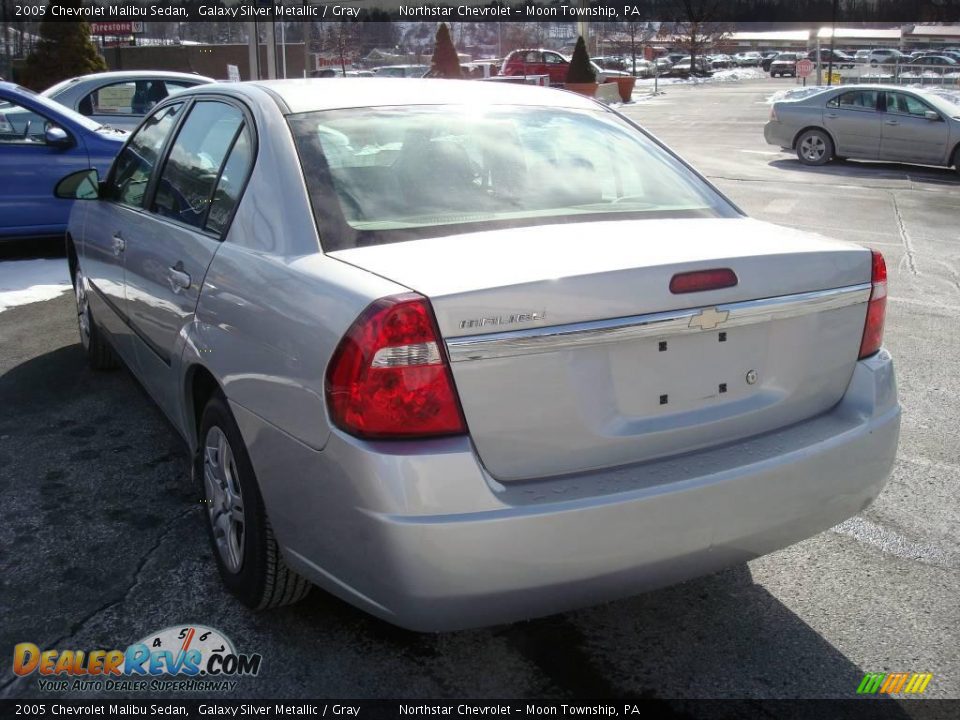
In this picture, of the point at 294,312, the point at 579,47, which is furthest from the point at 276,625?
the point at 579,47

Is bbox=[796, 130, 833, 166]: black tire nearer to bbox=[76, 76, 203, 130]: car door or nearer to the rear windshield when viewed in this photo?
bbox=[76, 76, 203, 130]: car door

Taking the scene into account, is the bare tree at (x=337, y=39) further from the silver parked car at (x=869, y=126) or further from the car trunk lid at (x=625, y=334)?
the car trunk lid at (x=625, y=334)

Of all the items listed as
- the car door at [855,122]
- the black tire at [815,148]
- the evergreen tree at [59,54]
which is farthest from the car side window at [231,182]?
the evergreen tree at [59,54]

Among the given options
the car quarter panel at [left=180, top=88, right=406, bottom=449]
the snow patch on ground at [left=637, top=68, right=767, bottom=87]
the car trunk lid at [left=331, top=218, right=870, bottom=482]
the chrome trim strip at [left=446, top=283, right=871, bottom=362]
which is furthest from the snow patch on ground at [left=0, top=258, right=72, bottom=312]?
the snow patch on ground at [left=637, top=68, right=767, bottom=87]

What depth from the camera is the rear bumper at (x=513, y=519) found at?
95.4 inches

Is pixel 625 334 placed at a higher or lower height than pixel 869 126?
higher

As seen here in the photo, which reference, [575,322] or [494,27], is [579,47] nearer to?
[575,322]

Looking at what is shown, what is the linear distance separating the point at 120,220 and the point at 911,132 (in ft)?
53.7

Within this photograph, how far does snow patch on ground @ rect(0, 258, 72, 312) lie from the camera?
311 inches

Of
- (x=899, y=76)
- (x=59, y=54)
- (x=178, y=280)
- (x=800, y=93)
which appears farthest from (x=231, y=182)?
(x=899, y=76)

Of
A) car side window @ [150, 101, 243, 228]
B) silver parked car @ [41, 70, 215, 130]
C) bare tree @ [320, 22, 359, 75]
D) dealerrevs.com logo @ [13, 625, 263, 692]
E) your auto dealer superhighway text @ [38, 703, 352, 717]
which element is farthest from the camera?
bare tree @ [320, 22, 359, 75]

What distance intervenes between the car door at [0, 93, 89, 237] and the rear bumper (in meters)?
7.49

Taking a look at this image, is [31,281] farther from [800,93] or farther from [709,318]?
[800,93]

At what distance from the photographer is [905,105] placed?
17922 mm
